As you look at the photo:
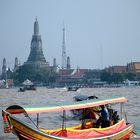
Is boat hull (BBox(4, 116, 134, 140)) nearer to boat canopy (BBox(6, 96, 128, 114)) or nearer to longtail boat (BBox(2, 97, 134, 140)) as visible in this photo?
longtail boat (BBox(2, 97, 134, 140))

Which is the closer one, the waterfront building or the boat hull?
the boat hull

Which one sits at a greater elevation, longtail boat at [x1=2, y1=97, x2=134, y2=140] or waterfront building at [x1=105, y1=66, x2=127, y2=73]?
waterfront building at [x1=105, y1=66, x2=127, y2=73]

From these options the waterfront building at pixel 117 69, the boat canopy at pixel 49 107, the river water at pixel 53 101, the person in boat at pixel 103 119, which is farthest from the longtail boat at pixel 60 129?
the waterfront building at pixel 117 69

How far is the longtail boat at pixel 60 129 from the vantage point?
1441 cm

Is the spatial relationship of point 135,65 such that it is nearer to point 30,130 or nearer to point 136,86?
point 136,86

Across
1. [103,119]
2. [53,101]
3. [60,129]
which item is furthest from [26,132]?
[53,101]

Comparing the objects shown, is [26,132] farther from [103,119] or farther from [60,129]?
[103,119]

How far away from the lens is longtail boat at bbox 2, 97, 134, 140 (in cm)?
1441

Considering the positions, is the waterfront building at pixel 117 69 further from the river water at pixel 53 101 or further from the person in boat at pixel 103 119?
the person in boat at pixel 103 119

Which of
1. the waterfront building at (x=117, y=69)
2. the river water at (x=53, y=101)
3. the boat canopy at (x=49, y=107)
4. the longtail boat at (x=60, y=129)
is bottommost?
the river water at (x=53, y=101)

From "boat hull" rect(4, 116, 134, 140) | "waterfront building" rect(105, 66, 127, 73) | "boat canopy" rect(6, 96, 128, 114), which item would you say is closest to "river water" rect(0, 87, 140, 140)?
"boat canopy" rect(6, 96, 128, 114)

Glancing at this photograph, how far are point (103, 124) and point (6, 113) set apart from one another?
18.5 ft

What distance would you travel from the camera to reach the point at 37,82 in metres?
193

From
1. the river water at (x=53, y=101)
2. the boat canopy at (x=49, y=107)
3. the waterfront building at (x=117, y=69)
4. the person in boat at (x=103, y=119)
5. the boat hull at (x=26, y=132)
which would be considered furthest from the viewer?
the waterfront building at (x=117, y=69)
